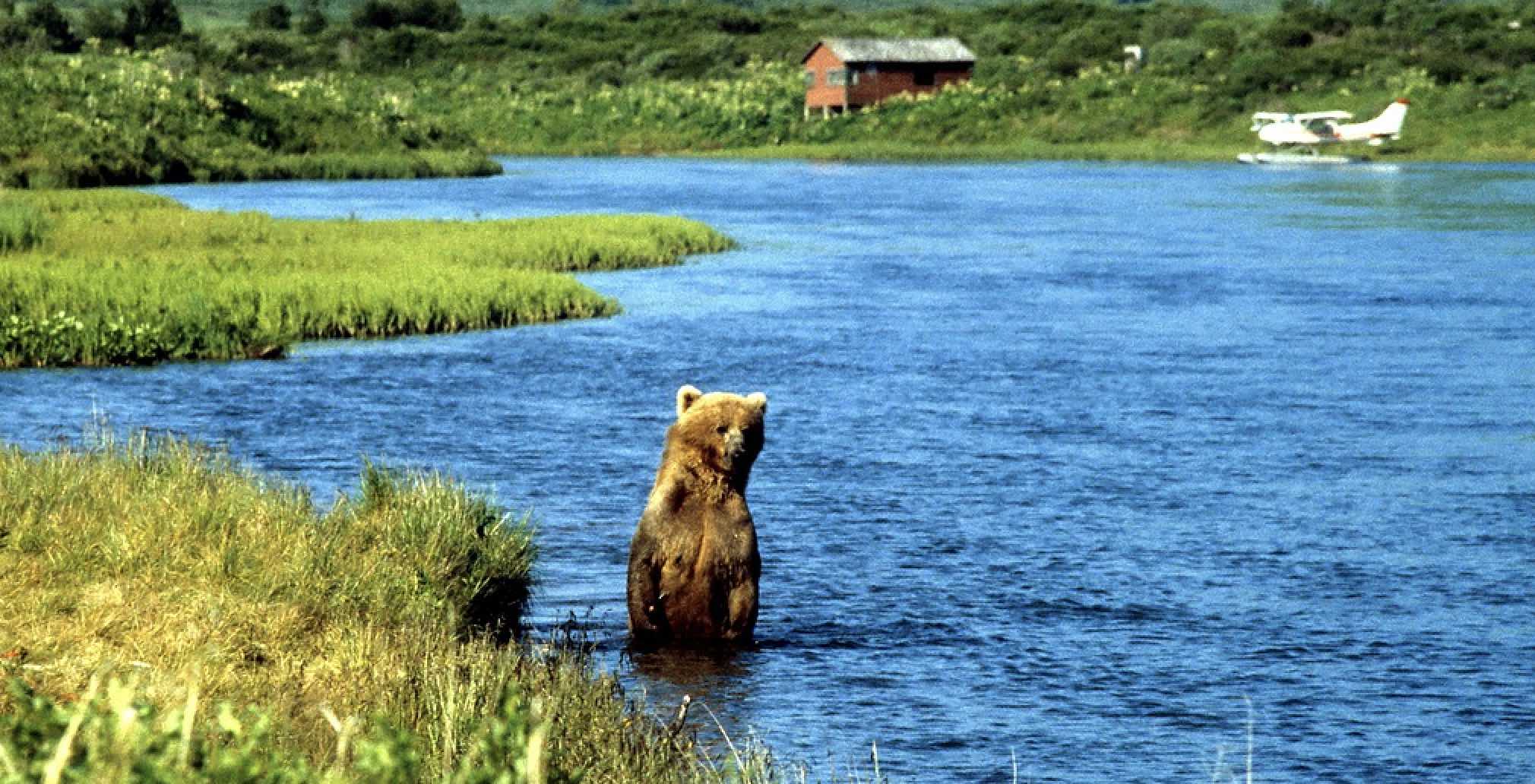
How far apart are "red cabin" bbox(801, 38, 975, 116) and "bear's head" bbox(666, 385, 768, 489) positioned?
10067 cm

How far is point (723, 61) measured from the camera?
131 meters

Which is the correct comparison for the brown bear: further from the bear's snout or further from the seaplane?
the seaplane

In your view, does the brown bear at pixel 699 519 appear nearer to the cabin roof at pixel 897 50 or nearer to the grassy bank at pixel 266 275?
the grassy bank at pixel 266 275

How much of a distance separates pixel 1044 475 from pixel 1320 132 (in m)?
75.1

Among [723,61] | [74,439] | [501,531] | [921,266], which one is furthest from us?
[723,61]

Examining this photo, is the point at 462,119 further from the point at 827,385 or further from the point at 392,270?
the point at 827,385

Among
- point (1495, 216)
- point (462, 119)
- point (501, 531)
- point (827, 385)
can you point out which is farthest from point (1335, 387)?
point (462, 119)

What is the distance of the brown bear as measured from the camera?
10867 millimetres

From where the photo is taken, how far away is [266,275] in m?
31.3

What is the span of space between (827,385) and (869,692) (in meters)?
13.2

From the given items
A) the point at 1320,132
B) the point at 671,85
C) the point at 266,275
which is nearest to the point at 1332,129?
the point at 1320,132

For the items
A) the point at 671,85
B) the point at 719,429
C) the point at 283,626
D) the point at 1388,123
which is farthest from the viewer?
the point at 671,85

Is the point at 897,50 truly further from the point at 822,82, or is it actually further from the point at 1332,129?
the point at 1332,129

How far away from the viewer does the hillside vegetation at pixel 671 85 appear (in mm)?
73125
